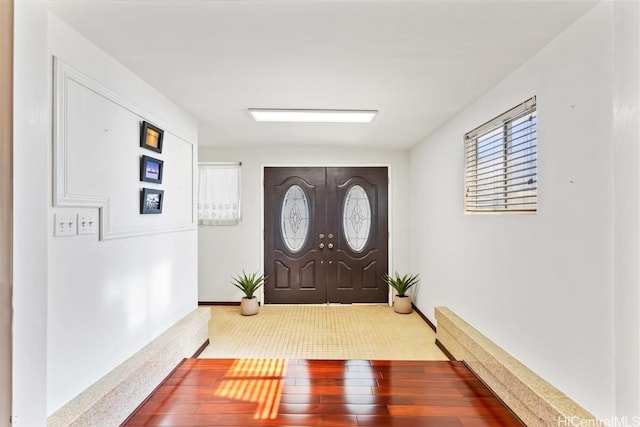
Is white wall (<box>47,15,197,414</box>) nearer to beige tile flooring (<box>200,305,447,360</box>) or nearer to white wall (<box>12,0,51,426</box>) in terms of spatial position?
beige tile flooring (<box>200,305,447,360</box>)

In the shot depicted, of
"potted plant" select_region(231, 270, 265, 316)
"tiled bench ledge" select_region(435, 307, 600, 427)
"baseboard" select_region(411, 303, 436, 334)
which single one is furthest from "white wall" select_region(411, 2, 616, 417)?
"potted plant" select_region(231, 270, 265, 316)

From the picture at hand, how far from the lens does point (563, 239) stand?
1.76m

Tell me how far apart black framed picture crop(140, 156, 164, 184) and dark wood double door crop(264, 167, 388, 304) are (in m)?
2.39

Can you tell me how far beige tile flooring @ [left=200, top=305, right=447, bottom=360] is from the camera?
3219 millimetres

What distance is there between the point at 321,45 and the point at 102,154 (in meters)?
1.40

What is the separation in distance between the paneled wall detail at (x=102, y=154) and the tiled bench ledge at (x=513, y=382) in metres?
2.53

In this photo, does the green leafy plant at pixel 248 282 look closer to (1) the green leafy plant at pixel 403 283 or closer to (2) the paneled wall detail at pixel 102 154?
(1) the green leafy plant at pixel 403 283

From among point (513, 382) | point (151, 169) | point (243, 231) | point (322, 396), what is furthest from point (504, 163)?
point (243, 231)

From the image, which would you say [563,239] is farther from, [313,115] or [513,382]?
[313,115]

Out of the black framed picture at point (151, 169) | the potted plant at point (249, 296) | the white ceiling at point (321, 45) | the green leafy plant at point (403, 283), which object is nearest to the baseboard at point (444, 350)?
the green leafy plant at point (403, 283)

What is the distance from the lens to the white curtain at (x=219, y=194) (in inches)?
193

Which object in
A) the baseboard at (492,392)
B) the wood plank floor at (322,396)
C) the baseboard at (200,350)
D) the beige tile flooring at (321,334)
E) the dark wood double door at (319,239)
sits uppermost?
the dark wood double door at (319,239)

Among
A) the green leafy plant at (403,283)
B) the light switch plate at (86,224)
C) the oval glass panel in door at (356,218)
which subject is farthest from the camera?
the oval glass panel in door at (356,218)

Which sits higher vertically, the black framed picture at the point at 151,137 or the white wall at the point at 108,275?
the black framed picture at the point at 151,137
